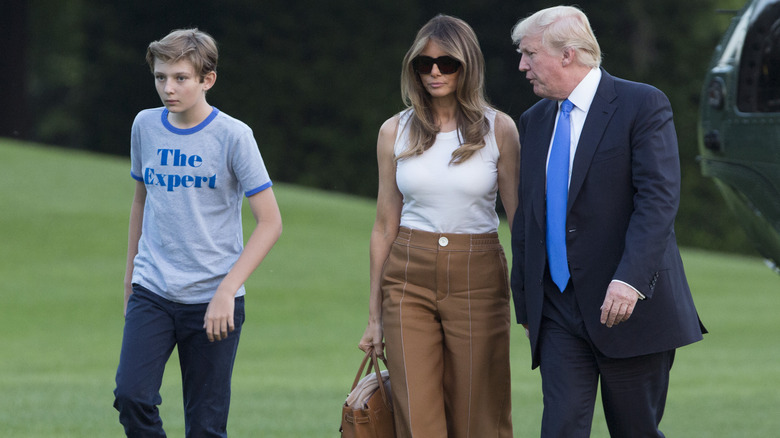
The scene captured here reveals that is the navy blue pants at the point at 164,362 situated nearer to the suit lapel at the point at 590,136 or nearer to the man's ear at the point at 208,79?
the man's ear at the point at 208,79

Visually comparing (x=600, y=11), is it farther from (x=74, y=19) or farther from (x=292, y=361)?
(x=292, y=361)

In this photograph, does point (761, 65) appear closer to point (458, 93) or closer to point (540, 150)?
point (458, 93)

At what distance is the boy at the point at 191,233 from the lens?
4398 millimetres

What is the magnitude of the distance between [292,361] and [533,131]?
8.40m

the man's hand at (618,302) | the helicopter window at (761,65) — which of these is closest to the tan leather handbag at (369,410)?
the man's hand at (618,302)

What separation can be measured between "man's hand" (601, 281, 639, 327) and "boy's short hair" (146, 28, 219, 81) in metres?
1.76

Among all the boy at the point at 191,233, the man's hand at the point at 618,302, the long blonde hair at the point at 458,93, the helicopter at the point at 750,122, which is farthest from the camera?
the helicopter at the point at 750,122

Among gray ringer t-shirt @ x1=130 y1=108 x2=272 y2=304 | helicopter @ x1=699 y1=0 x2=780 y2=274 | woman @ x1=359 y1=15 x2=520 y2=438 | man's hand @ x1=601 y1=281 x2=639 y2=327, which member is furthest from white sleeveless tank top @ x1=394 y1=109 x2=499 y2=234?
helicopter @ x1=699 y1=0 x2=780 y2=274

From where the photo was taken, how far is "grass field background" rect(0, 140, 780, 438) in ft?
27.4

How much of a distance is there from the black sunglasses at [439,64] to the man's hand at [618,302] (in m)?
1.16

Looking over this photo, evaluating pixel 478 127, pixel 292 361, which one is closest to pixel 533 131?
pixel 478 127

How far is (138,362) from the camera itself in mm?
4340

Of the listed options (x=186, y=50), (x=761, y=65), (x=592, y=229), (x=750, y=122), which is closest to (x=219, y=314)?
(x=186, y=50)

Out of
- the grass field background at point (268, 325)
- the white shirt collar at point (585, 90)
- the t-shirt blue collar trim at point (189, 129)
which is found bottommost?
the grass field background at point (268, 325)
